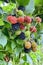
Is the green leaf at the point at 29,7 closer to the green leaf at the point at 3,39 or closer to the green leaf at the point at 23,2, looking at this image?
the green leaf at the point at 23,2

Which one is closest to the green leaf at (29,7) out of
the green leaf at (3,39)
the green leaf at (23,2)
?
the green leaf at (23,2)

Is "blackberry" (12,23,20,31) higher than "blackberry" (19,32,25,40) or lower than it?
higher

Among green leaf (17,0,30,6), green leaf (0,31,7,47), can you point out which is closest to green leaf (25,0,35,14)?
green leaf (17,0,30,6)

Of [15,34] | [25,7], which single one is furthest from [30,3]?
[15,34]

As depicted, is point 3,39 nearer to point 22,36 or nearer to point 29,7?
point 22,36

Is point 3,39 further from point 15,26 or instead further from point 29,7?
point 29,7

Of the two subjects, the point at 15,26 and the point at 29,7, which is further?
the point at 29,7

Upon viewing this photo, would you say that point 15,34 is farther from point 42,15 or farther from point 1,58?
point 42,15

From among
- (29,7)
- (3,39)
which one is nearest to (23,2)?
(29,7)

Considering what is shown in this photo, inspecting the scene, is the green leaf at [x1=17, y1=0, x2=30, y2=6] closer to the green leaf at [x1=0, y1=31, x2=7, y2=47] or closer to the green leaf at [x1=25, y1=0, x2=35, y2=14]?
the green leaf at [x1=25, y1=0, x2=35, y2=14]

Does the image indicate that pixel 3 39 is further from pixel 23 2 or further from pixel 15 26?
pixel 23 2

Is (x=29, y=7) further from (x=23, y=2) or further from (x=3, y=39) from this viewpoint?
(x=3, y=39)
